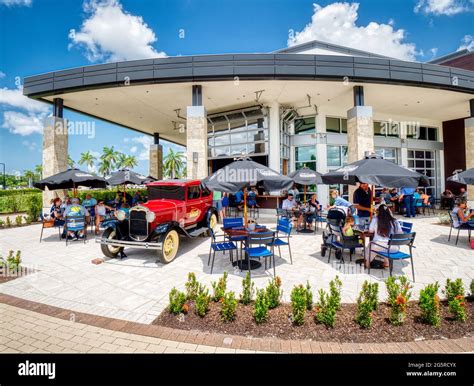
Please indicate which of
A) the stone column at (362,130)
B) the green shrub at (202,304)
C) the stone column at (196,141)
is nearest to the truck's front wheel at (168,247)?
the green shrub at (202,304)

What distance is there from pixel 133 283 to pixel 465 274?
6.76 meters

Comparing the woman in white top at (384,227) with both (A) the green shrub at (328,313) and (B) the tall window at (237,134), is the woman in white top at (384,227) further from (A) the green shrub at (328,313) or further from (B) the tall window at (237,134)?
(B) the tall window at (237,134)

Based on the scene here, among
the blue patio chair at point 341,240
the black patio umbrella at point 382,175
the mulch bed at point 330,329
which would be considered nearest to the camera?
the mulch bed at point 330,329

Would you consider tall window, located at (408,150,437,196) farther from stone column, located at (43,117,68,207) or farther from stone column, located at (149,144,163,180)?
stone column, located at (43,117,68,207)

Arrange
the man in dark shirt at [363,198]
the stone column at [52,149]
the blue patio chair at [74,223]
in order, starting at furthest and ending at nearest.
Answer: the stone column at [52,149] → the blue patio chair at [74,223] → the man in dark shirt at [363,198]

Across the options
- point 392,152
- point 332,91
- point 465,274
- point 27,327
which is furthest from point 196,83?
point 392,152

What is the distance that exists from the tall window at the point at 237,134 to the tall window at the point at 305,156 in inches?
113

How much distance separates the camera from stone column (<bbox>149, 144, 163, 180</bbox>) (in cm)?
2037

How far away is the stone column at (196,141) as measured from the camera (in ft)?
37.1

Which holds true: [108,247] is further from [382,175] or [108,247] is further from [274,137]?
[274,137]

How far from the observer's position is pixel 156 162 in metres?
20.5

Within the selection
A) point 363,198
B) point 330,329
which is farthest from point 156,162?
point 330,329
